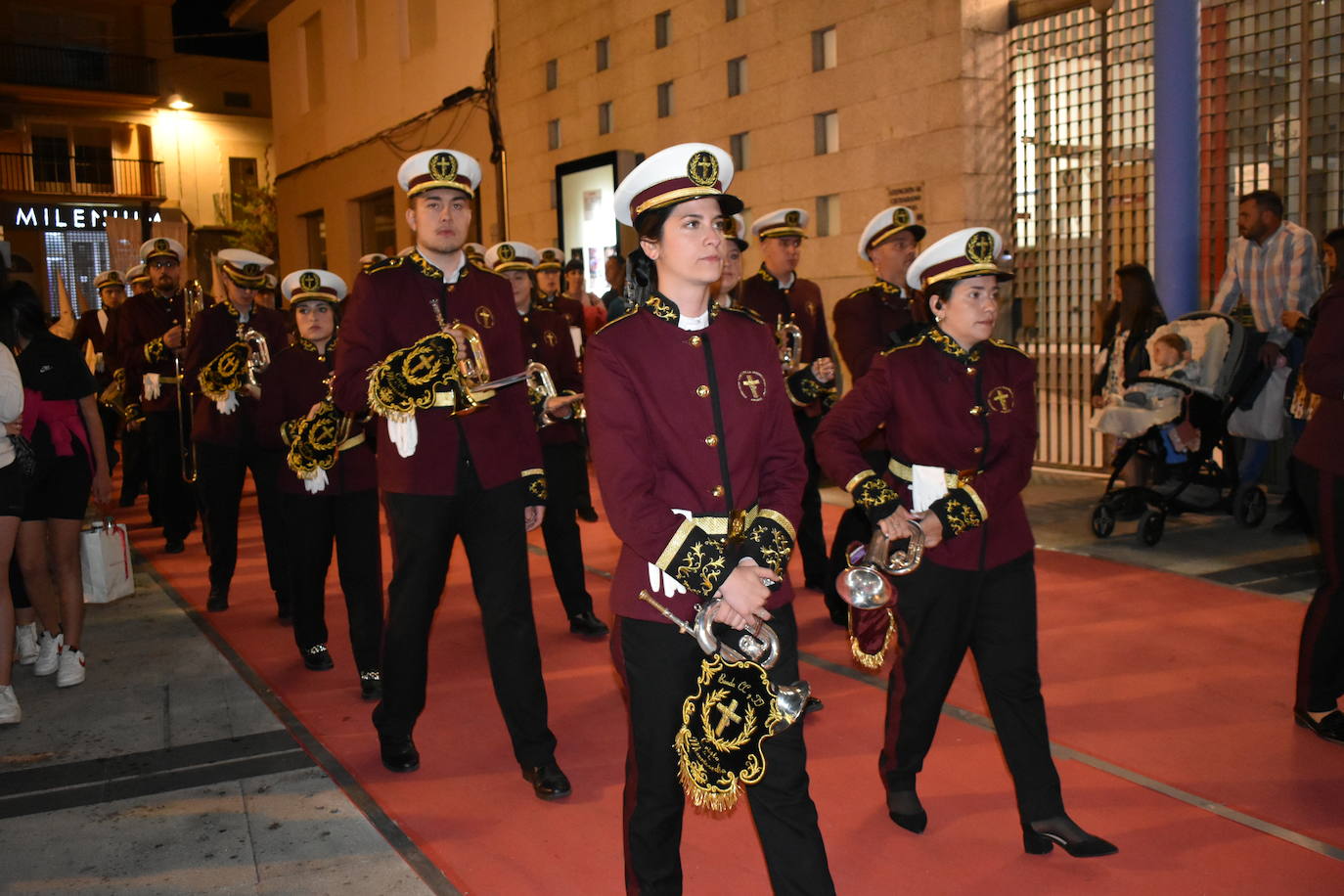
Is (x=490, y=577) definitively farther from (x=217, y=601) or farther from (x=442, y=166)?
(x=217, y=601)

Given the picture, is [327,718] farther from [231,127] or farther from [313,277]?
[231,127]

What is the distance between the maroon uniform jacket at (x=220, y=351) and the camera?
6949 mm

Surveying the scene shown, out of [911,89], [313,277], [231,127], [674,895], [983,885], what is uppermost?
[231,127]

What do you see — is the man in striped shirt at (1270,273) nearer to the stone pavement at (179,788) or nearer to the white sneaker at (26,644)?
the stone pavement at (179,788)

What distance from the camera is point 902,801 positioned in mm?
3863

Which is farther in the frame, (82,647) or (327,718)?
(82,647)

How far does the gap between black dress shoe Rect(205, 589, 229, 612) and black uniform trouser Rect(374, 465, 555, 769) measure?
3.38 meters

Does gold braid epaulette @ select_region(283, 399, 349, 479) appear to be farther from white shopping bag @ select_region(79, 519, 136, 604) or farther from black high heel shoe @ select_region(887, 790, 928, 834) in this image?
black high heel shoe @ select_region(887, 790, 928, 834)

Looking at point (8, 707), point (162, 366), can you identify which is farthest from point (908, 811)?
point (162, 366)

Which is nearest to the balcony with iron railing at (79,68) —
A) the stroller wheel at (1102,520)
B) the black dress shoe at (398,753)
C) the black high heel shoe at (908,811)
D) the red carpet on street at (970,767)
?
the red carpet on street at (970,767)

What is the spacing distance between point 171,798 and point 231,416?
122 inches

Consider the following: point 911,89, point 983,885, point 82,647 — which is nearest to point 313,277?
point 82,647

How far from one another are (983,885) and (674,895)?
109 centimetres

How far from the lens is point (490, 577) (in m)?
4.19
